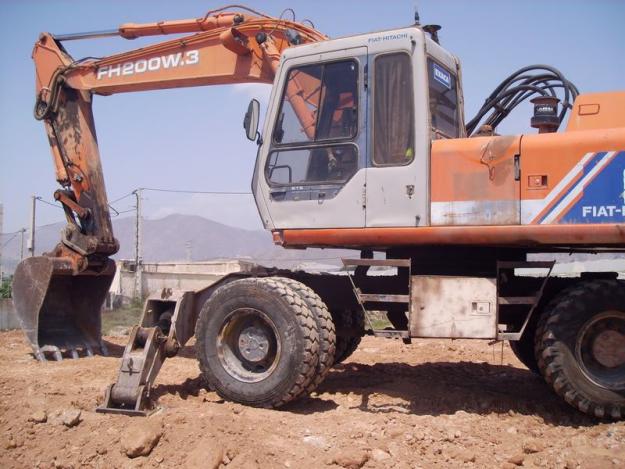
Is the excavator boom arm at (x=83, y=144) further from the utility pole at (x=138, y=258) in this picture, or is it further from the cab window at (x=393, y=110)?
the utility pole at (x=138, y=258)

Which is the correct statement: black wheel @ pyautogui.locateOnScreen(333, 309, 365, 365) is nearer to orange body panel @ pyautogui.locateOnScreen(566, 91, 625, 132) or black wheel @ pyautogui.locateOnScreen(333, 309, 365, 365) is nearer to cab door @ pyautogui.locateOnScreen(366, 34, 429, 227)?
cab door @ pyautogui.locateOnScreen(366, 34, 429, 227)

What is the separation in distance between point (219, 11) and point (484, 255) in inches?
166

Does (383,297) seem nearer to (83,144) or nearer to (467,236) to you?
(467,236)

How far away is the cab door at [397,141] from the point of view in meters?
5.76

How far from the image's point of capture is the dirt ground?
472 centimetres

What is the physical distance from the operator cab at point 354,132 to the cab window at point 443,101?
0.03 ft

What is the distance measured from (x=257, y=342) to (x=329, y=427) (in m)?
1.10

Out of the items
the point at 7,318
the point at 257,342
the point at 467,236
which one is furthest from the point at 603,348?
the point at 7,318

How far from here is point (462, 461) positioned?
468 cm

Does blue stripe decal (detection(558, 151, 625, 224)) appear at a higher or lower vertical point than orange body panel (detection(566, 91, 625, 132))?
lower

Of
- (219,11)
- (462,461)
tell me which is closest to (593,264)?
(219,11)

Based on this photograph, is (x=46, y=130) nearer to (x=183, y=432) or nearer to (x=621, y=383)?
→ (x=183, y=432)

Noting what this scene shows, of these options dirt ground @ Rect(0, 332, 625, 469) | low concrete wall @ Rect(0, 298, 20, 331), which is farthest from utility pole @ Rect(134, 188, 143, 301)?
dirt ground @ Rect(0, 332, 625, 469)

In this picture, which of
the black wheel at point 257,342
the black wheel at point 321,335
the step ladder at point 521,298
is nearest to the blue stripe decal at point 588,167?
the step ladder at point 521,298
